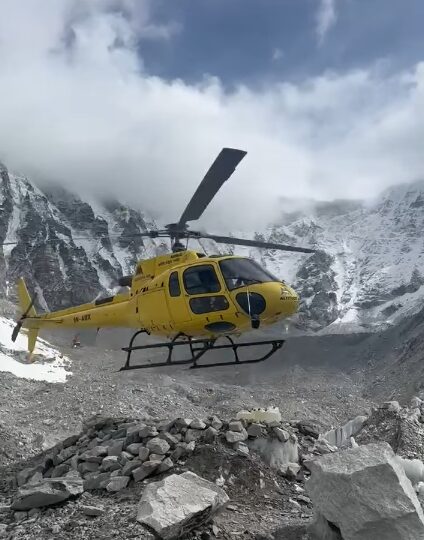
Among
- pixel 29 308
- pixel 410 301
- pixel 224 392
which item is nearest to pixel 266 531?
pixel 29 308

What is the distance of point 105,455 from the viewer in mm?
12266

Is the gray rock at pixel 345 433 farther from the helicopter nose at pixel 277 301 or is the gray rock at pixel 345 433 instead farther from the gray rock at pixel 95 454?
the gray rock at pixel 95 454

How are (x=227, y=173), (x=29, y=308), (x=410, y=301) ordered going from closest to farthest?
(x=227, y=173)
(x=29, y=308)
(x=410, y=301)

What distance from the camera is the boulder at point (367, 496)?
6.43 meters

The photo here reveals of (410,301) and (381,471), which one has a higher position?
(381,471)

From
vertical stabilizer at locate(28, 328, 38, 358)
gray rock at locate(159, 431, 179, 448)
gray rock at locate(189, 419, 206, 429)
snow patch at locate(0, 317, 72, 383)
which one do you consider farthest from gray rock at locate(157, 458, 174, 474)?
snow patch at locate(0, 317, 72, 383)

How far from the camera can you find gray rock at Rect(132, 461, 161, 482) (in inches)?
415

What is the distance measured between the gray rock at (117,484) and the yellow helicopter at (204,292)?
3310mm

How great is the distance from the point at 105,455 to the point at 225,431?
264 cm

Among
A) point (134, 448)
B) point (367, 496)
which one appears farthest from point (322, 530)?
point (134, 448)

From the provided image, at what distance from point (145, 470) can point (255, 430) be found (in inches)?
96.5

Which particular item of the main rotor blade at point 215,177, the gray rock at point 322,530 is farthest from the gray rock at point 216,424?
the gray rock at point 322,530

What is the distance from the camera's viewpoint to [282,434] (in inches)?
460

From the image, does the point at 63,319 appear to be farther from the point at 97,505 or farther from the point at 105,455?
the point at 97,505
